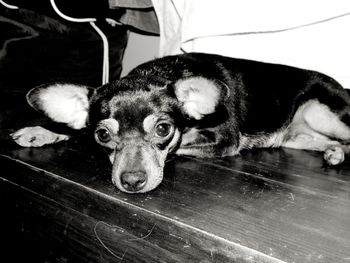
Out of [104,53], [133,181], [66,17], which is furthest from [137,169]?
[104,53]

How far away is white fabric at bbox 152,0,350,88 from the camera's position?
1.76 m

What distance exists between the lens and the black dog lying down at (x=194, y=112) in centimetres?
168

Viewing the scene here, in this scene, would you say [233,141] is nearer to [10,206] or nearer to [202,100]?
[202,100]

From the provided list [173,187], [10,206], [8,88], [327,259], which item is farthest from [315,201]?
[8,88]

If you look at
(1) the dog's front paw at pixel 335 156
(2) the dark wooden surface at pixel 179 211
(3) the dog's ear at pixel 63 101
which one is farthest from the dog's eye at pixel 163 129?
(1) the dog's front paw at pixel 335 156

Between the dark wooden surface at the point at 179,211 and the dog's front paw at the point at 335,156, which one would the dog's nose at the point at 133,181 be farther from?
the dog's front paw at the point at 335,156

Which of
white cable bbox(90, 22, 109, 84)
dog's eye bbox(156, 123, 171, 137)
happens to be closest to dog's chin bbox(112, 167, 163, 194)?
dog's eye bbox(156, 123, 171, 137)

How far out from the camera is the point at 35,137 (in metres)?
2.00

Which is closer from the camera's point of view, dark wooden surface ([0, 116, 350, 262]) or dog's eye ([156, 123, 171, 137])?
dark wooden surface ([0, 116, 350, 262])

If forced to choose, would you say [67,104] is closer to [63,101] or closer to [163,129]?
[63,101]

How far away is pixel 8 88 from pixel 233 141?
1.47m

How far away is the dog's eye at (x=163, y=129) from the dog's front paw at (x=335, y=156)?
89 centimetres

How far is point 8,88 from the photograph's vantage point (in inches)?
89.4

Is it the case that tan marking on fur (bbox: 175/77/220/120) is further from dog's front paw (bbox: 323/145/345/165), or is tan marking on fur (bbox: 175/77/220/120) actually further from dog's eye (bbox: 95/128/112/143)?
dog's front paw (bbox: 323/145/345/165)
